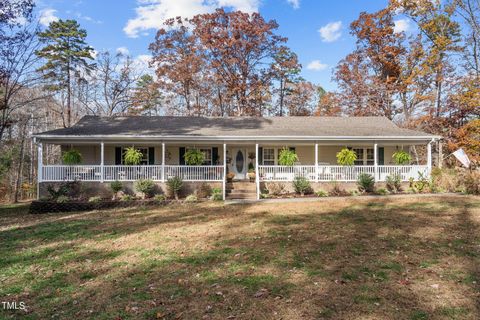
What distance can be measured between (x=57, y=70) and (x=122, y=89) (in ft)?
18.4

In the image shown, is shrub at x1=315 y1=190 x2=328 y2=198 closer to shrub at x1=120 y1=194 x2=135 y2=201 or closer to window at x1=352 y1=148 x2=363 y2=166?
window at x1=352 y1=148 x2=363 y2=166

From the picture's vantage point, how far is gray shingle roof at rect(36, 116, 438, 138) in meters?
16.2

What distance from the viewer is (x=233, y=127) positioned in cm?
1831

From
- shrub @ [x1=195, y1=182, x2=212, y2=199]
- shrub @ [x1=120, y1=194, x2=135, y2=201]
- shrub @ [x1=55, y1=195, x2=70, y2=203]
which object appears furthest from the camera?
shrub @ [x1=195, y1=182, x2=212, y2=199]

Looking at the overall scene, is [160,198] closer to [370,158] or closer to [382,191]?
[382,191]

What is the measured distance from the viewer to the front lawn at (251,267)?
4082mm

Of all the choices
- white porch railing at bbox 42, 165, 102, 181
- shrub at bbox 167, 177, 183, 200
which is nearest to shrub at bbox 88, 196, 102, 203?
white porch railing at bbox 42, 165, 102, 181

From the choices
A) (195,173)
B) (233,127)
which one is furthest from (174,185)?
(233,127)

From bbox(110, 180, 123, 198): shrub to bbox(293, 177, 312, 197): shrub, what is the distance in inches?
331

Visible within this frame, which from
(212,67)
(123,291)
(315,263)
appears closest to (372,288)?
(315,263)

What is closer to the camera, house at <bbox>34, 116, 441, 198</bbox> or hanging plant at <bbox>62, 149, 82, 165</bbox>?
hanging plant at <bbox>62, 149, 82, 165</bbox>

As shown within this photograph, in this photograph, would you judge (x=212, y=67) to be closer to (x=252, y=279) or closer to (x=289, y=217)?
(x=289, y=217)

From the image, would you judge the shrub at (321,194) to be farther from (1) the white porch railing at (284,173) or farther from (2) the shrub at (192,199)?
(2) the shrub at (192,199)

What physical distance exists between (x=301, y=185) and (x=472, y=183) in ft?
25.1
